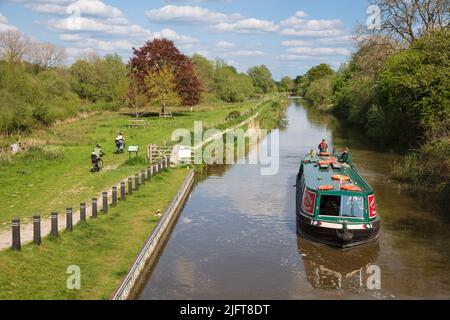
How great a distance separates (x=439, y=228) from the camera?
18.7 m

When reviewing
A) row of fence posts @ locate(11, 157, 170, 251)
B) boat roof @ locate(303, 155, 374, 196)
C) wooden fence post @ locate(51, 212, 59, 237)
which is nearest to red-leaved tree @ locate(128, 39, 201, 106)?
row of fence posts @ locate(11, 157, 170, 251)

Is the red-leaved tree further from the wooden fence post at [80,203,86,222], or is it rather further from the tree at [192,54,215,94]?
the wooden fence post at [80,203,86,222]

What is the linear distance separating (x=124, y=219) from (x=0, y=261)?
5.62 meters

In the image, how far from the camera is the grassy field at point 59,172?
1953 centimetres

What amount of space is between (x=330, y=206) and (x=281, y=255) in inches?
94.7

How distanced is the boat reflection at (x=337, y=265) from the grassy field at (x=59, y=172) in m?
8.93

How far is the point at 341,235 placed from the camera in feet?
52.4

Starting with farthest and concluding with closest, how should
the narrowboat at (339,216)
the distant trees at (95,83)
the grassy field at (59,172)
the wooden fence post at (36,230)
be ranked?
the distant trees at (95,83), the grassy field at (59,172), the narrowboat at (339,216), the wooden fence post at (36,230)

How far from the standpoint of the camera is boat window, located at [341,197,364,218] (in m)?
16.5

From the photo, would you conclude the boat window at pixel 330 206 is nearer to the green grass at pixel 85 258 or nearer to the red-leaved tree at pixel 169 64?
the green grass at pixel 85 258

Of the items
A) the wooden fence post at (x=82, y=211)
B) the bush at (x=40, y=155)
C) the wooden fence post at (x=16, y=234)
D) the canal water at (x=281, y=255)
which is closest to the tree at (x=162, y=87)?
the bush at (x=40, y=155)

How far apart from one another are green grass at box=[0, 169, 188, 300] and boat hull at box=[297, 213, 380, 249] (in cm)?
515

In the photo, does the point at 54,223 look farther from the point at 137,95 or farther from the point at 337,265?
the point at 137,95
